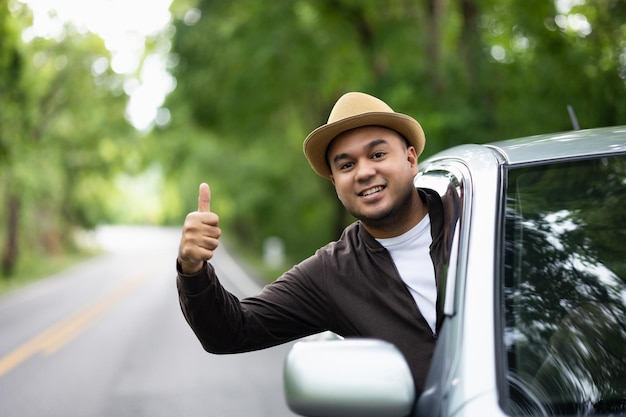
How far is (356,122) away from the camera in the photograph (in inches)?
102

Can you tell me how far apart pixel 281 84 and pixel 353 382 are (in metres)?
15.4

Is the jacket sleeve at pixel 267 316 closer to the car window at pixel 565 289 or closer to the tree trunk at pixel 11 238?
the car window at pixel 565 289

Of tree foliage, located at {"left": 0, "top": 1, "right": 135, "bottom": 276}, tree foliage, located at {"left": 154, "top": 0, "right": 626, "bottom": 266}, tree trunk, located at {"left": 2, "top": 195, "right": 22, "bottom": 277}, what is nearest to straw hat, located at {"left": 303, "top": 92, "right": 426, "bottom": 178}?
tree foliage, located at {"left": 154, "top": 0, "right": 626, "bottom": 266}

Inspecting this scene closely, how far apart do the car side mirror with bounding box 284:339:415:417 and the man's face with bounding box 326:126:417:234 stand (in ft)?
2.46

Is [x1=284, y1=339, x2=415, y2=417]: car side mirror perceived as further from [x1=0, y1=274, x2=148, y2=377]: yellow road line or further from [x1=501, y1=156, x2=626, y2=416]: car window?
[x1=0, y1=274, x2=148, y2=377]: yellow road line

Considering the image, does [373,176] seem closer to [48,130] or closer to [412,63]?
[412,63]

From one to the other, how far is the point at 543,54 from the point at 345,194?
9.26 m

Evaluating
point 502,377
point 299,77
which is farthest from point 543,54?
point 502,377

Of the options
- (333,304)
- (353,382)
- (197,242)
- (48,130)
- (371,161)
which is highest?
(48,130)

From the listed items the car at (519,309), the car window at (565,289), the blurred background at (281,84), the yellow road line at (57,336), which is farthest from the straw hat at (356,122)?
the yellow road line at (57,336)

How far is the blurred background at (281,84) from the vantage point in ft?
36.4

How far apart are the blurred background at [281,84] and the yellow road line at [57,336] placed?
4403 mm

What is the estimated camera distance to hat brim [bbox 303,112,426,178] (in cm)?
259

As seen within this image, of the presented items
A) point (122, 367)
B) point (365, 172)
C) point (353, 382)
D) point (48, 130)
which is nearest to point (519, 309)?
point (353, 382)
